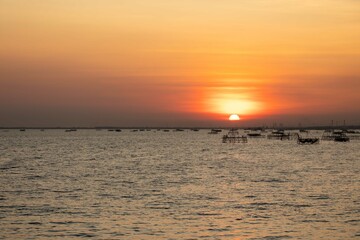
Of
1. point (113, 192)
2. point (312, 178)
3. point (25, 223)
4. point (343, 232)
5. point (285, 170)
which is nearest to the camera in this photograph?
point (343, 232)

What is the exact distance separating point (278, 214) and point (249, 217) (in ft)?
7.70

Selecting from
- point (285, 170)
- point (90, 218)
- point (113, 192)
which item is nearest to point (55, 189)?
point (113, 192)

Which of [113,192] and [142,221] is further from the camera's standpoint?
[113,192]

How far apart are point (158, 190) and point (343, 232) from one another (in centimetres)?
2330

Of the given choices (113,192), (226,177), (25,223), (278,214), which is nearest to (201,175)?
(226,177)

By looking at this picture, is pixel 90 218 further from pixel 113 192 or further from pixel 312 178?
pixel 312 178

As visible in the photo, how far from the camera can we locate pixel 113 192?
5038 centimetres

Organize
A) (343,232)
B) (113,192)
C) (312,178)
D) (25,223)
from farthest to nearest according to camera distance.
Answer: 1. (312,178)
2. (113,192)
3. (25,223)
4. (343,232)

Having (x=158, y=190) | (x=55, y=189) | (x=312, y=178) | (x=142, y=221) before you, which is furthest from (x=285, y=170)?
(x=142, y=221)

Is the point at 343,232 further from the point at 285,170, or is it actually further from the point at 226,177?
the point at 285,170

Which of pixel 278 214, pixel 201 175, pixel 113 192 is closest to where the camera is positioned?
pixel 278 214

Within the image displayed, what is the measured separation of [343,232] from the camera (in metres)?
31.3

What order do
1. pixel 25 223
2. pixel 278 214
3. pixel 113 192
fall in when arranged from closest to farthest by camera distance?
pixel 25 223
pixel 278 214
pixel 113 192

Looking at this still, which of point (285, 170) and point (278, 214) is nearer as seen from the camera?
point (278, 214)
